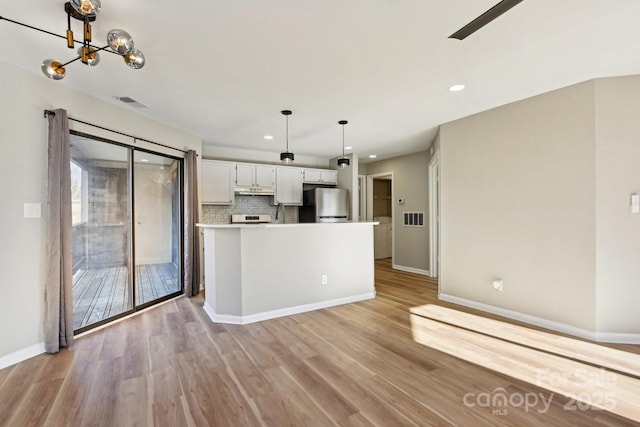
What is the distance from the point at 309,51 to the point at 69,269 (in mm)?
3059

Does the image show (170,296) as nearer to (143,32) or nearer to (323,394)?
(323,394)

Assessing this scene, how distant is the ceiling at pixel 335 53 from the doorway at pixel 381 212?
3.79 m

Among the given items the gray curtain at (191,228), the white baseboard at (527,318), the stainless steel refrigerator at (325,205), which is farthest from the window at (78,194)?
the white baseboard at (527,318)

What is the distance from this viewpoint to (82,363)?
2.59 meters

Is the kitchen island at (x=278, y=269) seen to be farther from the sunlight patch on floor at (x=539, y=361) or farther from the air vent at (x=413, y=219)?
the air vent at (x=413, y=219)

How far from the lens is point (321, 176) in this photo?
22.2 feet

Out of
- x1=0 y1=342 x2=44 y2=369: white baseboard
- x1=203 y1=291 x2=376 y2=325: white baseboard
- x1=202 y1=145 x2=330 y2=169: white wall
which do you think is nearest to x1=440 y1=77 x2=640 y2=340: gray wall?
x1=203 y1=291 x2=376 y2=325: white baseboard

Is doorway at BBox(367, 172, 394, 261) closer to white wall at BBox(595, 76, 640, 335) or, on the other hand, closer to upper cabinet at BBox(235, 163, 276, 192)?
upper cabinet at BBox(235, 163, 276, 192)

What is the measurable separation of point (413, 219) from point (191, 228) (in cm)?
441

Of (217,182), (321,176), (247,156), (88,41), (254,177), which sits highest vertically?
(247,156)

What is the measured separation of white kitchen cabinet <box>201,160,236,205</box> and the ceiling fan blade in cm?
446

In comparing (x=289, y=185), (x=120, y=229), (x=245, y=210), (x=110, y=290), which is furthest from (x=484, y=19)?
(x=245, y=210)

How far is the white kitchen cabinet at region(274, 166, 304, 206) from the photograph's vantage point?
6.24m

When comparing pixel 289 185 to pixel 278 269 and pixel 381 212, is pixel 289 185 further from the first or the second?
pixel 381 212
